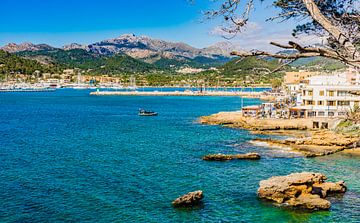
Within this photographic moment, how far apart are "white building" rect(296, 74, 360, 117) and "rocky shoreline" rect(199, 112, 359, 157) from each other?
430 centimetres

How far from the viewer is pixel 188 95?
18438cm

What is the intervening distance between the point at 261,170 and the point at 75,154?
1852 centimetres

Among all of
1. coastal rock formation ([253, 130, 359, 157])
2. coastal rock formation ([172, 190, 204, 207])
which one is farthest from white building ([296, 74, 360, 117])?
coastal rock formation ([172, 190, 204, 207])

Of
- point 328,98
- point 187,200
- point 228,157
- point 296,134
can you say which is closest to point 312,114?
point 328,98

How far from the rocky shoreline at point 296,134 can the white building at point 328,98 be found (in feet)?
14.1

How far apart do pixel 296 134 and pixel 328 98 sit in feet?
47.4

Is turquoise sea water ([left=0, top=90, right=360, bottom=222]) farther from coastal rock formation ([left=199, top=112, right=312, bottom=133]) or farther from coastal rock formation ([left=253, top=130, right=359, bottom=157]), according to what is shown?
coastal rock formation ([left=199, top=112, right=312, bottom=133])

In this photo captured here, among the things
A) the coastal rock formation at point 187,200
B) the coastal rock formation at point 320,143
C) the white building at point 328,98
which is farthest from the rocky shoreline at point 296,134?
the coastal rock formation at point 187,200

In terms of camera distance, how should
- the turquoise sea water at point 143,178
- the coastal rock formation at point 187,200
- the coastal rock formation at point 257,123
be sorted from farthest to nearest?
the coastal rock formation at point 257,123 < the coastal rock formation at point 187,200 < the turquoise sea water at point 143,178

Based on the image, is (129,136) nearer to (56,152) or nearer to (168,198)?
(56,152)

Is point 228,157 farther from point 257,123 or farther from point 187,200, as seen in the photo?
point 257,123

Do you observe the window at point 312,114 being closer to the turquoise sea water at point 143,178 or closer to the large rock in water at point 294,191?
the turquoise sea water at point 143,178

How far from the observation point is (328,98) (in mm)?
66250

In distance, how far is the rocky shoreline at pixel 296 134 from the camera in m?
42.3
